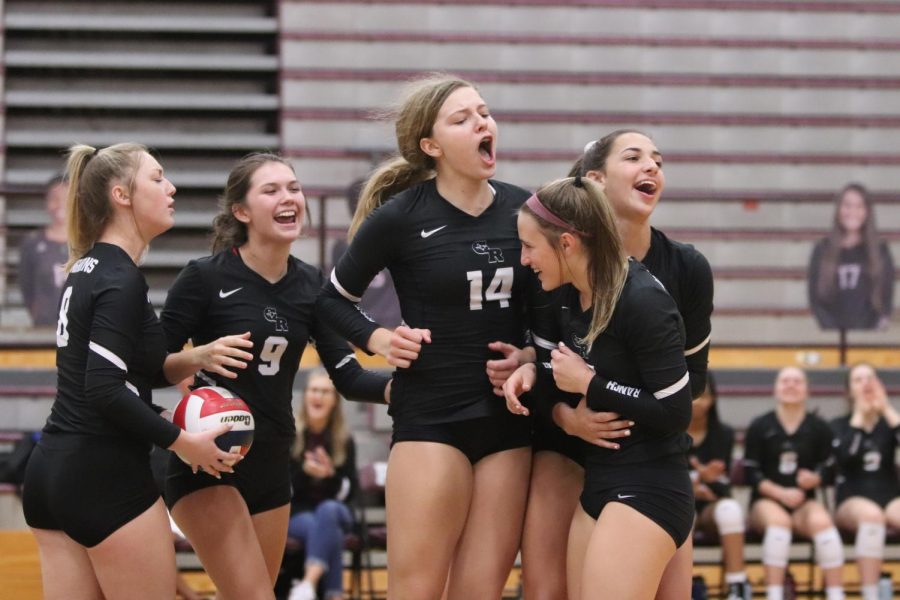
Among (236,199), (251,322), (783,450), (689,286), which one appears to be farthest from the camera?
(783,450)

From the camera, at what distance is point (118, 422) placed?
11.2 feet

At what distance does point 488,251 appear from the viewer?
3.69 metres

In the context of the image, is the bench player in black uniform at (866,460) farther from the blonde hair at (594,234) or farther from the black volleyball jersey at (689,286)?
the blonde hair at (594,234)

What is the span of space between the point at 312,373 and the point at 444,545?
10.8 ft

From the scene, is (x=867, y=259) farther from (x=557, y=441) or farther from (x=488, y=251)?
(x=488, y=251)

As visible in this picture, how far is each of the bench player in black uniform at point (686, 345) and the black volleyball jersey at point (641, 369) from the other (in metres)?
0.22

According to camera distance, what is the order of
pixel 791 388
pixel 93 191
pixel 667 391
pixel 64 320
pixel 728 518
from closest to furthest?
pixel 667 391 < pixel 64 320 < pixel 93 191 < pixel 728 518 < pixel 791 388

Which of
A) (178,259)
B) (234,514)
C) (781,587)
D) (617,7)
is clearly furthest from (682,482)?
(617,7)

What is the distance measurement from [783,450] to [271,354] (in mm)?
3695

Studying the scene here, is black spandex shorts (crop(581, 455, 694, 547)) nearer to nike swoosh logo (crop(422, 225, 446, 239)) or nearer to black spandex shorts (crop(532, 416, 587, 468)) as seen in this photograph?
black spandex shorts (crop(532, 416, 587, 468))

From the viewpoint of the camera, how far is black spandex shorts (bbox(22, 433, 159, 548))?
3.41m

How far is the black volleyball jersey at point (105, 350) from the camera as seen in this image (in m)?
3.40

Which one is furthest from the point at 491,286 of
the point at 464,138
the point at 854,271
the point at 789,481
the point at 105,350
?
the point at 854,271

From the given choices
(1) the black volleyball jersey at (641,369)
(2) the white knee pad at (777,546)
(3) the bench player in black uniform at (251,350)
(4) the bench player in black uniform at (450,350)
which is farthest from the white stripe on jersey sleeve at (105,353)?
(2) the white knee pad at (777,546)
